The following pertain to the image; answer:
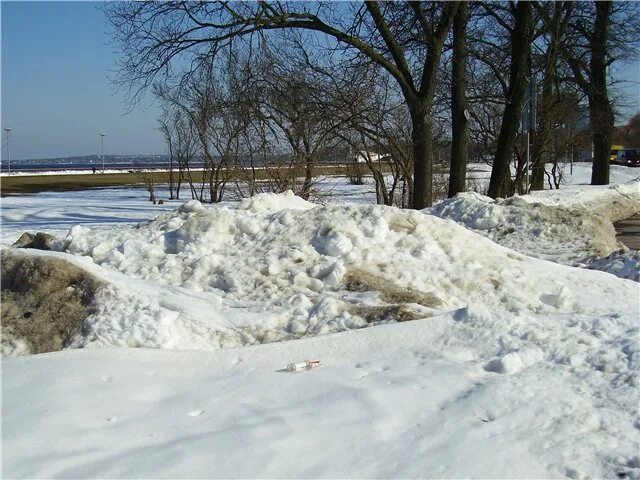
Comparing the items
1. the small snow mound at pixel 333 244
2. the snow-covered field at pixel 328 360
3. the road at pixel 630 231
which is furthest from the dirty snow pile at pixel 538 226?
the small snow mound at pixel 333 244

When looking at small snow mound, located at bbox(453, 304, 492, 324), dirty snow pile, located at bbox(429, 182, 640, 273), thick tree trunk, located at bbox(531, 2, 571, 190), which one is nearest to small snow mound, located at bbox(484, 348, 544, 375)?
small snow mound, located at bbox(453, 304, 492, 324)

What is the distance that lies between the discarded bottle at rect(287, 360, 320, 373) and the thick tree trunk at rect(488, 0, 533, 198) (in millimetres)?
13502

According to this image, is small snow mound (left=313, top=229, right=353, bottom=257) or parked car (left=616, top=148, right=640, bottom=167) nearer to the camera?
small snow mound (left=313, top=229, right=353, bottom=257)

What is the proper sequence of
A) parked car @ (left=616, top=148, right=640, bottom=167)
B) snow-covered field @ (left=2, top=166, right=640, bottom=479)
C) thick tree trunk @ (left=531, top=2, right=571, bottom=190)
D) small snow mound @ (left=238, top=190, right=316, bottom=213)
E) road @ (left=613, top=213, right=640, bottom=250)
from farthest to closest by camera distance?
parked car @ (left=616, top=148, right=640, bottom=167) → thick tree trunk @ (left=531, top=2, right=571, bottom=190) → road @ (left=613, top=213, right=640, bottom=250) → small snow mound @ (left=238, top=190, right=316, bottom=213) → snow-covered field @ (left=2, top=166, right=640, bottom=479)

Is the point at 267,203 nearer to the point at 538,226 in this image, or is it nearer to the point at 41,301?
the point at 41,301

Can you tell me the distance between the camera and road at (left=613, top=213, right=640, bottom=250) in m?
13.4

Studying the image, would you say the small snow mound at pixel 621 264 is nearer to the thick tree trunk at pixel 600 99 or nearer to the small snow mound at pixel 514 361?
the small snow mound at pixel 514 361

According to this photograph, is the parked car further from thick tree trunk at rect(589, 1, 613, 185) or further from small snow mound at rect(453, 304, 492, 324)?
small snow mound at rect(453, 304, 492, 324)

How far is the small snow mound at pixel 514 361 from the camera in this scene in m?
4.18

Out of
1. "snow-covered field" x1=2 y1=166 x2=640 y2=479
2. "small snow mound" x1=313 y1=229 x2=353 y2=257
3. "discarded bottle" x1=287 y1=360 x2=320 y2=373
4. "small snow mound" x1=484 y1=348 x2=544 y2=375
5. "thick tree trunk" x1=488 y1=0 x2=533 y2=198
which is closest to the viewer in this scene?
"snow-covered field" x1=2 y1=166 x2=640 y2=479

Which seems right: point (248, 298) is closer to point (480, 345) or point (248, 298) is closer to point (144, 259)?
point (144, 259)

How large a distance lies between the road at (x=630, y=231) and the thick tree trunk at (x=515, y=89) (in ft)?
10.1

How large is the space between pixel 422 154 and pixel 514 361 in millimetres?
10456

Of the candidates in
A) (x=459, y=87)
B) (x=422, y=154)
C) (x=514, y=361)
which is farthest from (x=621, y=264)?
(x=459, y=87)
